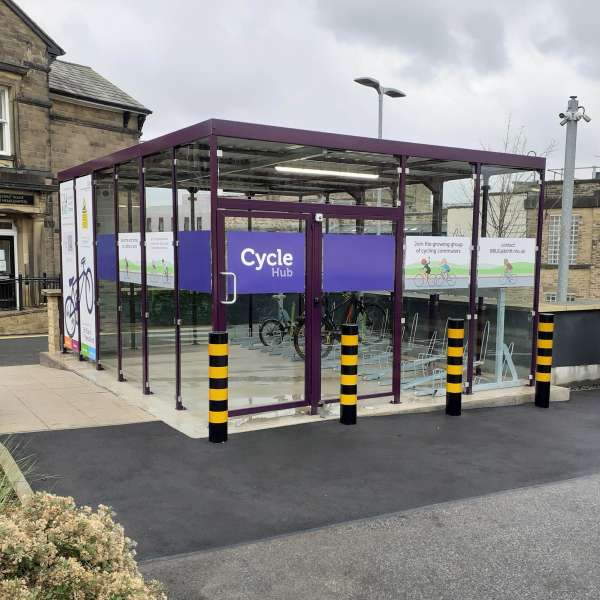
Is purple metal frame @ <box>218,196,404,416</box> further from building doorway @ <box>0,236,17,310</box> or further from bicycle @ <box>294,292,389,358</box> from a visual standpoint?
building doorway @ <box>0,236,17,310</box>

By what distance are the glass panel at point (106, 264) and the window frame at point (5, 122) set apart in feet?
35.4

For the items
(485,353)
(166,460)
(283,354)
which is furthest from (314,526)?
(283,354)

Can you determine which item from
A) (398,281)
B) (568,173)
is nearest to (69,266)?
(398,281)

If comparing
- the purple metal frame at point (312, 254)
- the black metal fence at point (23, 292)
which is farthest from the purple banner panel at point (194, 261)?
the black metal fence at point (23, 292)

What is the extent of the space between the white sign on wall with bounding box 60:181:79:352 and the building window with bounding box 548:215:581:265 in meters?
23.9

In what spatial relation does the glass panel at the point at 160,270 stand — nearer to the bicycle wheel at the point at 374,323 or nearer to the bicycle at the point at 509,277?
the bicycle wheel at the point at 374,323

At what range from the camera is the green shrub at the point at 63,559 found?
2.83 metres

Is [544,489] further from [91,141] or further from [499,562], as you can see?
[91,141]

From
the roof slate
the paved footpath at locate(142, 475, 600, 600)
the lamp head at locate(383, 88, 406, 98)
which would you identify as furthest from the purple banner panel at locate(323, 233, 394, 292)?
the roof slate

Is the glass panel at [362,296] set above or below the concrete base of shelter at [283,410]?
above

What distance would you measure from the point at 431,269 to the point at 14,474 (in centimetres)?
563

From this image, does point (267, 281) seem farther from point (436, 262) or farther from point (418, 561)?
point (418, 561)

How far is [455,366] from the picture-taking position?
8.23m

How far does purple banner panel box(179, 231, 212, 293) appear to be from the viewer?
7.32 meters
